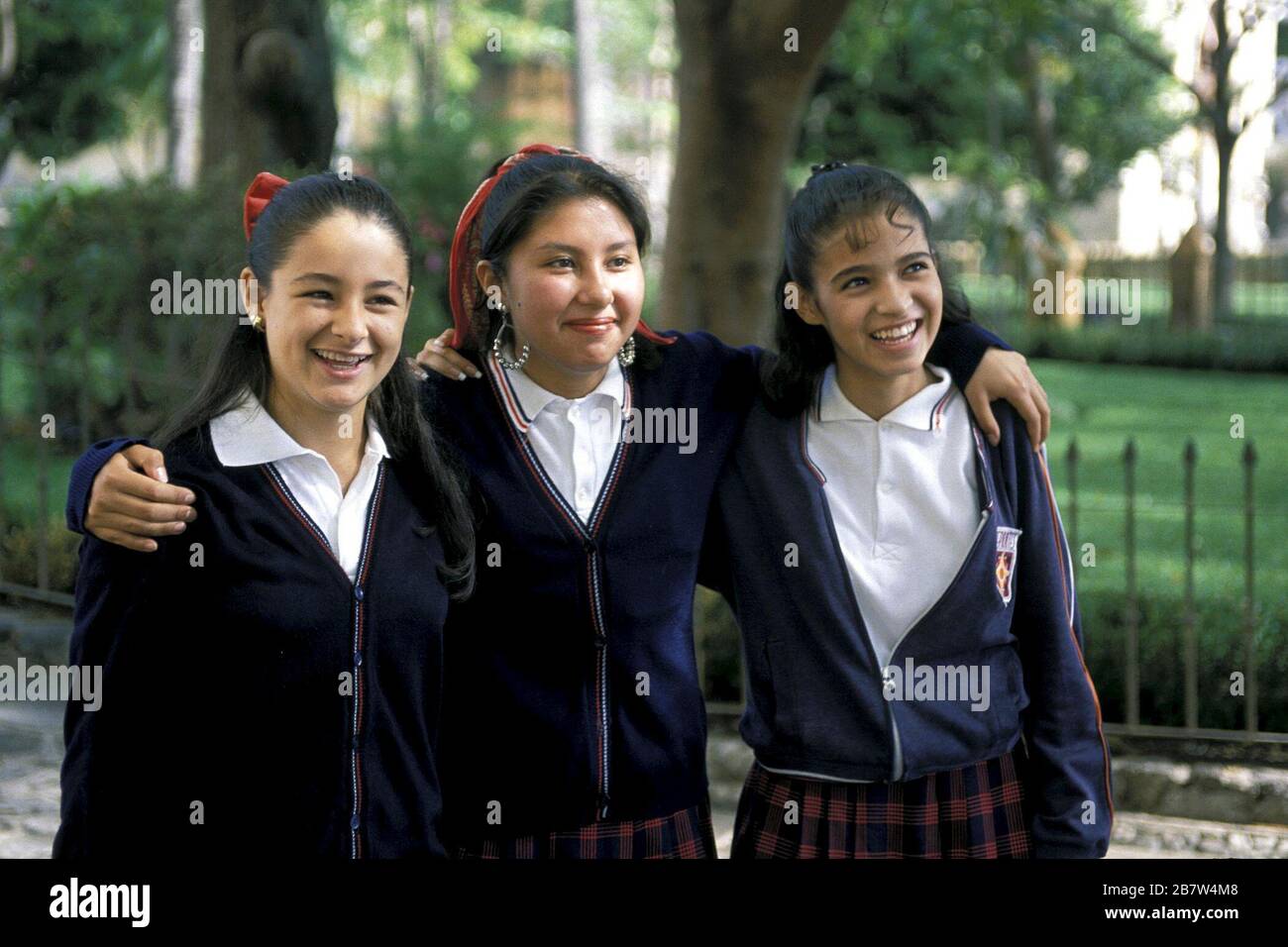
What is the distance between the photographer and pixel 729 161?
6348mm

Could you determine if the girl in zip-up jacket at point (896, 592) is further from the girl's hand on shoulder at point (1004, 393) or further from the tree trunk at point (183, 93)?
the tree trunk at point (183, 93)

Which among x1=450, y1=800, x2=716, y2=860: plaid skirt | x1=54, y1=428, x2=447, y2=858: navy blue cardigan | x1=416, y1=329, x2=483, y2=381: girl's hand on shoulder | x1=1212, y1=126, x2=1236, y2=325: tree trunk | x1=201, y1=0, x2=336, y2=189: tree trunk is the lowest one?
x1=450, y1=800, x2=716, y2=860: plaid skirt

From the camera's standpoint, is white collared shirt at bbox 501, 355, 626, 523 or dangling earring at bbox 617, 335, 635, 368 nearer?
white collared shirt at bbox 501, 355, 626, 523

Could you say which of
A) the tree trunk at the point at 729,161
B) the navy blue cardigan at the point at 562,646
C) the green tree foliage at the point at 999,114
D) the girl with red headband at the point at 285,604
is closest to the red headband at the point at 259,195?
the girl with red headband at the point at 285,604

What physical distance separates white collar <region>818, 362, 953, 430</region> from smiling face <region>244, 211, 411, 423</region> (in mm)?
770

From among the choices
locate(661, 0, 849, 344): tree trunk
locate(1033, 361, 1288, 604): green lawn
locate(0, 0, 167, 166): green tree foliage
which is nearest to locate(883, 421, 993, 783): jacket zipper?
locate(1033, 361, 1288, 604): green lawn

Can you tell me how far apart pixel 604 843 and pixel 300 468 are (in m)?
0.80

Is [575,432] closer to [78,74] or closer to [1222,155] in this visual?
[1222,155]

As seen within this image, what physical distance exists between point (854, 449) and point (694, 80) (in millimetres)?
4005

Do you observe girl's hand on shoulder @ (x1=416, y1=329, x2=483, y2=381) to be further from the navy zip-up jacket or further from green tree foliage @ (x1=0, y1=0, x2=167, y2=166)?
green tree foliage @ (x1=0, y1=0, x2=167, y2=166)

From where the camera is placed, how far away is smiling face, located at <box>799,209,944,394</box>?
2.55 meters

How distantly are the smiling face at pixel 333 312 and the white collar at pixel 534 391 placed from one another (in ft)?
0.94

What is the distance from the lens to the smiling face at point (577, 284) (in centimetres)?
247

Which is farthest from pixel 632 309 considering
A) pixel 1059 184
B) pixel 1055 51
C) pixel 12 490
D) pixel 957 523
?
pixel 1059 184
